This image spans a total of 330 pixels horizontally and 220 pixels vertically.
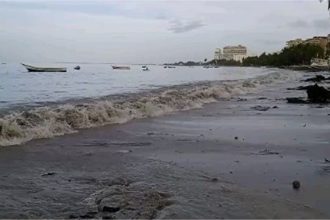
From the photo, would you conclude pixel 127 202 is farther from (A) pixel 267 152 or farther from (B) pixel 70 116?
(B) pixel 70 116

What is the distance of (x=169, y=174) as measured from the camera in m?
7.43

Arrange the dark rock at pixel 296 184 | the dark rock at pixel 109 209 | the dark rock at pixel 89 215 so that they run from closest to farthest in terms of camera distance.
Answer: the dark rock at pixel 89 215
the dark rock at pixel 109 209
the dark rock at pixel 296 184

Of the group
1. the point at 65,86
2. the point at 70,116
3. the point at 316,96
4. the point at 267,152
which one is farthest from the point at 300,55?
the point at 267,152

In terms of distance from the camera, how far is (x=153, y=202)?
579 cm

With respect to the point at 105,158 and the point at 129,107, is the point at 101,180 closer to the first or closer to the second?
the point at 105,158

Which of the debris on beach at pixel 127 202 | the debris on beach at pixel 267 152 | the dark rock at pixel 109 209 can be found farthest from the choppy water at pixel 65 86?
the dark rock at pixel 109 209

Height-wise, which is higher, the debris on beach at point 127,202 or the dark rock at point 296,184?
the debris on beach at point 127,202

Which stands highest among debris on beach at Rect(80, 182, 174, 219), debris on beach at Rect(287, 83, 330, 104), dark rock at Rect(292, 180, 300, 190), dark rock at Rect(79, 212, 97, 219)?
dark rock at Rect(79, 212, 97, 219)

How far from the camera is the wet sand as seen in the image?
557cm

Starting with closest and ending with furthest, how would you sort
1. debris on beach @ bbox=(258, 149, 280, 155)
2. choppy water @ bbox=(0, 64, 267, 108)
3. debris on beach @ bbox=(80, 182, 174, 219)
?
debris on beach @ bbox=(80, 182, 174, 219)
debris on beach @ bbox=(258, 149, 280, 155)
choppy water @ bbox=(0, 64, 267, 108)

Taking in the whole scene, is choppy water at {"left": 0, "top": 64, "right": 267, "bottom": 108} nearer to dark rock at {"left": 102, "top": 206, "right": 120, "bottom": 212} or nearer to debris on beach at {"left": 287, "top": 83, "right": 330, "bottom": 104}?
debris on beach at {"left": 287, "top": 83, "right": 330, "bottom": 104}

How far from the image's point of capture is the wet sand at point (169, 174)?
557 cm

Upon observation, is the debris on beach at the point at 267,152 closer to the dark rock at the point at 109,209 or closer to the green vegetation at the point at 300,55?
the dark rock at the point at 109,209

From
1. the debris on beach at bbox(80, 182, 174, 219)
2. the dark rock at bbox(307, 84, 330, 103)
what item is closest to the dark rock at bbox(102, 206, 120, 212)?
the debris on beach at bbox(80, 182, 174, 219)
